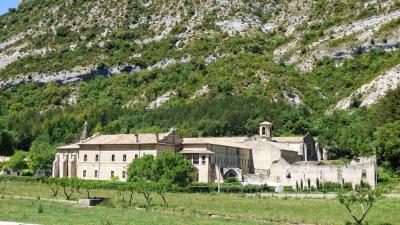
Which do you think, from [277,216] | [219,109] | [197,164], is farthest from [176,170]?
[219,109]

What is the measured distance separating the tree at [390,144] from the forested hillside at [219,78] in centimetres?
220

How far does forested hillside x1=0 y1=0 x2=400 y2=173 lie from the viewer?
122625 millimetres

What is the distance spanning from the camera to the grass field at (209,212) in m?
34.2

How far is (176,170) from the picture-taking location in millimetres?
65000

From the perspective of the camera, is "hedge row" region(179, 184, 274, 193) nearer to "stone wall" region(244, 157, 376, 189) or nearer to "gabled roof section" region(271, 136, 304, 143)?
"stone wall" region(244, 157, 376, 189)

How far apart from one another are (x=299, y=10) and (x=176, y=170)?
144626mm

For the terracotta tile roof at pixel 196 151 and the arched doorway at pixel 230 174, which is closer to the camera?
the terracotta tile roof at pixel 196 151

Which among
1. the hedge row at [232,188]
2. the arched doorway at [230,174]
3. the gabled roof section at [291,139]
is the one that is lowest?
the hedge row at [232,188]

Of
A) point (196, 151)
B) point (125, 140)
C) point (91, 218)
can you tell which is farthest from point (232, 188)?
point (91, 218)

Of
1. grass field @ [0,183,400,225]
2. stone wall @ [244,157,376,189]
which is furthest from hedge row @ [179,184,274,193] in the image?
grass field @ [0,183,400,225]

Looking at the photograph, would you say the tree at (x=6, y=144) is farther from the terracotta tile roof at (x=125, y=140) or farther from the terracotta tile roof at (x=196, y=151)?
the terracotta tile roof at (x=196, y=151)

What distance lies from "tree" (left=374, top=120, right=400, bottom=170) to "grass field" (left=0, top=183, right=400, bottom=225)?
24756mm

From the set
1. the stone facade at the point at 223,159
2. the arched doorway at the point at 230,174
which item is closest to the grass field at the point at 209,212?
the stone facade at the point at 223,159

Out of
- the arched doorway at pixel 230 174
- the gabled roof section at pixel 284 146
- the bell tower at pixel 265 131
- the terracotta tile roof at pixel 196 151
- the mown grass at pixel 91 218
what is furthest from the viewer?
the bell tower at pixel 265 131
